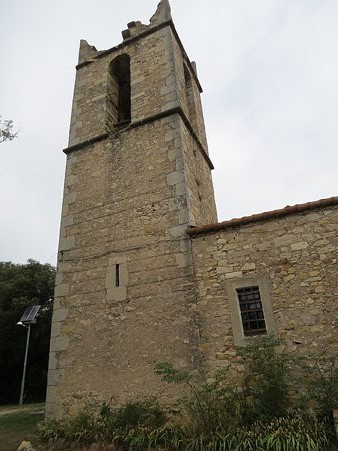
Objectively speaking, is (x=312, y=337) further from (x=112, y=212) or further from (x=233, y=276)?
(x=112, y=212)

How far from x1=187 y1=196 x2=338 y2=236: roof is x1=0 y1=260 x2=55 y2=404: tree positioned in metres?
12.5

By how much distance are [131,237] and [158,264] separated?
967 mm

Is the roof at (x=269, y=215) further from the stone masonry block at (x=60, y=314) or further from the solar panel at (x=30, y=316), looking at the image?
the solar panel at (x=30, y=316)

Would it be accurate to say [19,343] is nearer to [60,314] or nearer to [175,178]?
[60,314]

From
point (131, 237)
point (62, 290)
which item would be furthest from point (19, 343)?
point (131, 237)

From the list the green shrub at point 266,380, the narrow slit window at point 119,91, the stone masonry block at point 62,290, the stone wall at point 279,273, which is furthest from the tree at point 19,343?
the green shrub at point 266,380

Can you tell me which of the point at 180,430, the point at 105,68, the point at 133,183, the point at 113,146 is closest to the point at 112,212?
the point at 133,183

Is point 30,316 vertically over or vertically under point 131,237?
under

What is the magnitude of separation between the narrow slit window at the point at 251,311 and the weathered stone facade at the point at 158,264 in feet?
0.50

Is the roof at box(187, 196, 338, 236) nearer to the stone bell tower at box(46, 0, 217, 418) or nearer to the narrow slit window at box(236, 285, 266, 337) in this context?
the stone bell tower at box(46, 0, 217, 418)

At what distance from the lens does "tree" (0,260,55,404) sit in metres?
15.6

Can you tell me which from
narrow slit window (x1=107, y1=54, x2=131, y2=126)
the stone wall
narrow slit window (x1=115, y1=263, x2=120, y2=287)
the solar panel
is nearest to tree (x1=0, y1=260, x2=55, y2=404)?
the solar panel

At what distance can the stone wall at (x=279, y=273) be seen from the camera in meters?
5.36

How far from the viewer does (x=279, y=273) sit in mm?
5812
